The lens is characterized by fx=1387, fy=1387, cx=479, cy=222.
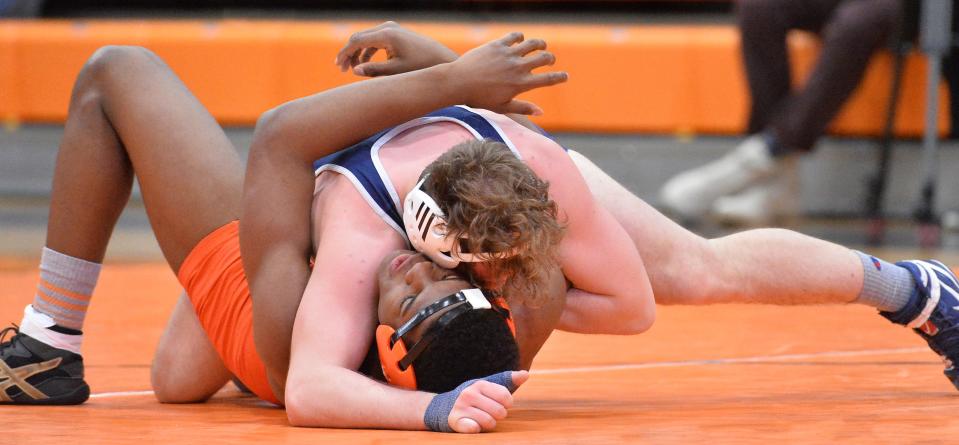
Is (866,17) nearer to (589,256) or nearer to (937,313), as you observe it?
(937,313)

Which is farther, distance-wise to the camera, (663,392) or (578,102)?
(578,102)

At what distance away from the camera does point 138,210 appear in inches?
285

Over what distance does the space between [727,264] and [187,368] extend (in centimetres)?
105

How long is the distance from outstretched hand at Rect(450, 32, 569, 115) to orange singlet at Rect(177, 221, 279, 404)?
20.7 inches

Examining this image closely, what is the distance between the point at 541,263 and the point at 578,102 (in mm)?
4545

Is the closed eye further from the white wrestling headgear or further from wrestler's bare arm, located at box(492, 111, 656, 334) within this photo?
wrestler's bare arm, located at box(492, 111, 656, 334)

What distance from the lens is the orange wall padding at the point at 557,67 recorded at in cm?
641

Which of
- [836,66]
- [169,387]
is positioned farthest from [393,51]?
[836,66]

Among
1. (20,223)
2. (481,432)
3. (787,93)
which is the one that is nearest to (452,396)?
(481,432)

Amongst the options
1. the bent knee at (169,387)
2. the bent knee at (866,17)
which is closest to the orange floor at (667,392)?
the bent knee at (169,387)

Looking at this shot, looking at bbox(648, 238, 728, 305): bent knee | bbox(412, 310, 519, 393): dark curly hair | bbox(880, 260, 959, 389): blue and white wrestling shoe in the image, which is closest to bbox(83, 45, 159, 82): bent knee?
bbox(412, 310, 519, 393): dark curly hair

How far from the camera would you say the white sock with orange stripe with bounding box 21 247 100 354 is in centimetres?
260

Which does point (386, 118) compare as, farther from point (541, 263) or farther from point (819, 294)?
point (819, 294)

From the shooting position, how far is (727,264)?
8.54 ft
